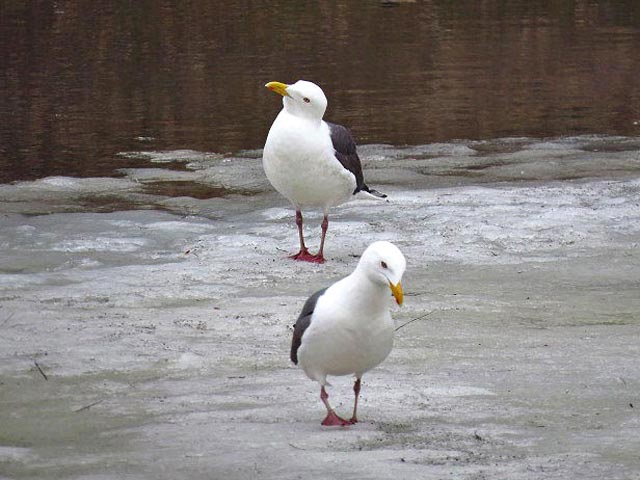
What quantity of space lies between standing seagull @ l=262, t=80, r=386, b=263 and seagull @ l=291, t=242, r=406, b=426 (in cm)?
349

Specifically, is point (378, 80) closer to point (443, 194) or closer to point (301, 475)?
point (443, 194)

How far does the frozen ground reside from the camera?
5.70 m

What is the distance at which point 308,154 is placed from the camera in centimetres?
939

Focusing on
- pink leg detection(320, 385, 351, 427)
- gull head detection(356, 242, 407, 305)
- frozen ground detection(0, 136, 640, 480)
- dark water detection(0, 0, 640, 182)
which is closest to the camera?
gull head detection(356, 242, 407, 305)

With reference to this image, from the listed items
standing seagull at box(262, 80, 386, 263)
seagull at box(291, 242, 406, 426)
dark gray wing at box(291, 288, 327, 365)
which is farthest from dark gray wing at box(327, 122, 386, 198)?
seagull at box(291, 242, 406, 426)

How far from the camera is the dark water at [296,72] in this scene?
55.9 ft

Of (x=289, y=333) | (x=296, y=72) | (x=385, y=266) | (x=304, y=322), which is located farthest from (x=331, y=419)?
(x=296, y=72)

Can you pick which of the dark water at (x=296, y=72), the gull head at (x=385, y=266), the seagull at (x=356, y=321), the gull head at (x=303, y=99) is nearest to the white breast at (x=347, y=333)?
the seagull at (x=356, y=321)

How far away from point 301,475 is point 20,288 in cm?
393

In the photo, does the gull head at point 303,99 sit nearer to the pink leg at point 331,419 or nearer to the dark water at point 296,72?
the pink leg at point 331,419

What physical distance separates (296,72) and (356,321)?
55.3 feet

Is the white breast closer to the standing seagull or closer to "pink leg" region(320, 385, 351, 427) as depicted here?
"pink leg" region(320, 385, 351, 427)

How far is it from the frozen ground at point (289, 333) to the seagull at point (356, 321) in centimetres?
32

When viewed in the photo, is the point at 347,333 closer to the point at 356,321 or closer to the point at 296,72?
the point at 356,321
